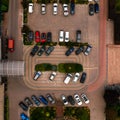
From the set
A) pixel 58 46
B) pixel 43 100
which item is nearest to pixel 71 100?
pixel 43 100

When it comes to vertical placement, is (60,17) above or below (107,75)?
above

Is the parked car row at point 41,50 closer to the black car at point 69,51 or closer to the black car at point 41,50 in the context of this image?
the black car at point 41,50

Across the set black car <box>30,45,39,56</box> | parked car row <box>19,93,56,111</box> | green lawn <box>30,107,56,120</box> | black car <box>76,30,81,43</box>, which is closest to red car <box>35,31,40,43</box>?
black car <box>30,45,39,56</box>

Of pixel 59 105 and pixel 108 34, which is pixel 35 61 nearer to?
pixel 59 105

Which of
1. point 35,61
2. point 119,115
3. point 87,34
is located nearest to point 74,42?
point 87,34

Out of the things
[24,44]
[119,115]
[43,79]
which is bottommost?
[119,115]
